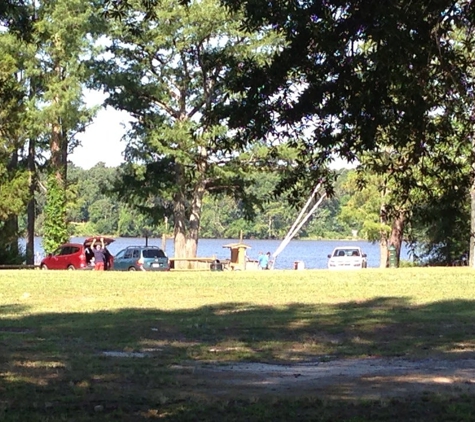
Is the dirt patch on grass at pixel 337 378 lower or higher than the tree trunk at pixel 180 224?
lower

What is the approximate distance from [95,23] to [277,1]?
42.0 meters

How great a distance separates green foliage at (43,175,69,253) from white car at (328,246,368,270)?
15483 mm

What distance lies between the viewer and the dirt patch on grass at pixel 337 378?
→ 10.7 m

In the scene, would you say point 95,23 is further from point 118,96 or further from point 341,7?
point 341,7

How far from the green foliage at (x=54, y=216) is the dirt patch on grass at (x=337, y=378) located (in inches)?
1676

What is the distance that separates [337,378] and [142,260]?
35.1 metres

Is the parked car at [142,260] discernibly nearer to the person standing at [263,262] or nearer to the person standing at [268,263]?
the person standing at [263,262]

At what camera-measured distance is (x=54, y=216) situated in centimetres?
5509

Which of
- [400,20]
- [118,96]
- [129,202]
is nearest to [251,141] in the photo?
[400,20]

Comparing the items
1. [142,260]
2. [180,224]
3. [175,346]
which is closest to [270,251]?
[180,224]

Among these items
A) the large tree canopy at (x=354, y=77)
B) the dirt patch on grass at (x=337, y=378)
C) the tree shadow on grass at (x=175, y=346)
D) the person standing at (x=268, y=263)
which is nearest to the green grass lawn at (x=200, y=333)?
the tree shadow on grass at (x=175, y=346)

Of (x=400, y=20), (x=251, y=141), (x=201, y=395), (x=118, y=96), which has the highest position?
(x=118, y=96)

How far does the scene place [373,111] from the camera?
884cm

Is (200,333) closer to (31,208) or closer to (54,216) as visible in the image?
(54,216)
